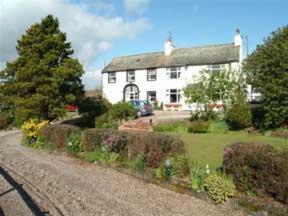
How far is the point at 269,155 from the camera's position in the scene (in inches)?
306

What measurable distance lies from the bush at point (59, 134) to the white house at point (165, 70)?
77.1ft

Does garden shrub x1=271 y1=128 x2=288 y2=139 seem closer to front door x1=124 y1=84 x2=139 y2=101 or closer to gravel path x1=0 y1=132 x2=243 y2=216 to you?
gravel path x1=0 y1=132 x2=243 y2=216

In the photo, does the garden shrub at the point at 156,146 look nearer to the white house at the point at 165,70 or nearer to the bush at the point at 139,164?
the bush at the point at 139,164

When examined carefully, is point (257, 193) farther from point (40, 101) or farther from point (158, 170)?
point (40, 101)

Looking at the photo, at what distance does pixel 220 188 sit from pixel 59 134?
33.9ft

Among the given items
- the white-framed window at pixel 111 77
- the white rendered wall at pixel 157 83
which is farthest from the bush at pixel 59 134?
the white-framed window at pixel 111 77

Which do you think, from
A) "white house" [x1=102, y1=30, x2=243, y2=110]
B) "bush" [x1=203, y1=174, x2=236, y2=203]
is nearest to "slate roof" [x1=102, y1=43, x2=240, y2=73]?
"white house" [x1=102, y1=30, x2=243, y2=110]

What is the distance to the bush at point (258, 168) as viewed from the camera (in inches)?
295

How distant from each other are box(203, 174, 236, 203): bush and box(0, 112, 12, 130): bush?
28363 millimetres

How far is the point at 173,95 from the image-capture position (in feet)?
148

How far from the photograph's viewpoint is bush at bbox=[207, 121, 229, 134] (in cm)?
2273

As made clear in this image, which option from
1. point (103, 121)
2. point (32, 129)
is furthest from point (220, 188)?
point (103, 121)

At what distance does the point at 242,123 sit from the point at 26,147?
12.3m

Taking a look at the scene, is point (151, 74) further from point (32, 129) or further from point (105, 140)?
point (105, 140)
